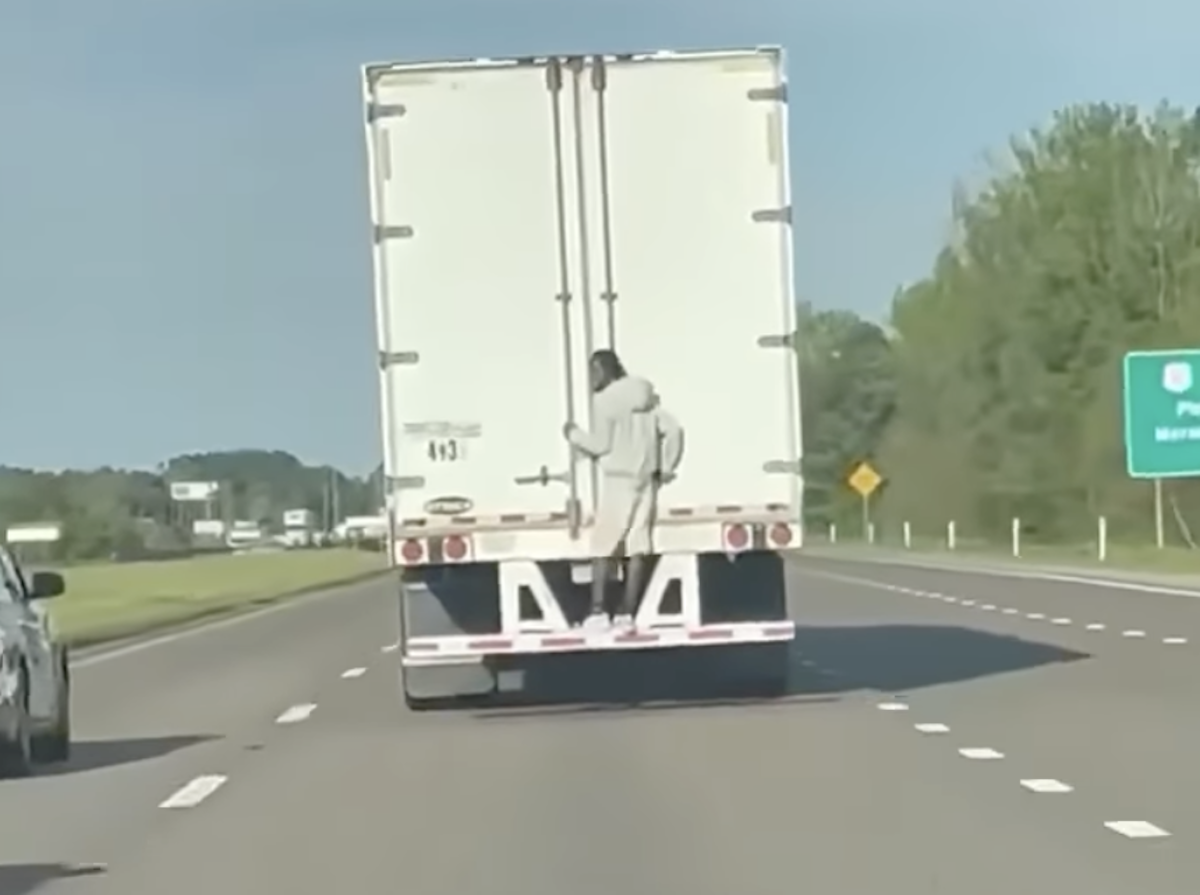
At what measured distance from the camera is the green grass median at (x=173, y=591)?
4697cm

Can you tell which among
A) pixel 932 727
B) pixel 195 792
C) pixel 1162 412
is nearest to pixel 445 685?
pixel 932 727

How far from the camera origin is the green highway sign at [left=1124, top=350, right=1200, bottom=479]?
2063 inches

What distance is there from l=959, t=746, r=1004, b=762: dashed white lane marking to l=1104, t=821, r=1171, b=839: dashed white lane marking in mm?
3377

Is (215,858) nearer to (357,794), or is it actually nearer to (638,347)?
(357,794)

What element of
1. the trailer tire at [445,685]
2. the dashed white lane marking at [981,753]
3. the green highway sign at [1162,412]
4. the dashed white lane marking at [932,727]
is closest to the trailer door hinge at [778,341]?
the dashed white lane marking at [932,727]

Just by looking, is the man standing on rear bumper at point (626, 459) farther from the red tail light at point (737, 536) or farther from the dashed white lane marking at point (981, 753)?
the dashed white lane marking at point (981, 753)

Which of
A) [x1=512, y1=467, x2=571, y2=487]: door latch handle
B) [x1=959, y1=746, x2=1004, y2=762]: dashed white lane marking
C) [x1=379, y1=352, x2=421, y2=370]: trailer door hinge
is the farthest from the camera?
[x1=512, y1=467, x2=571, y2=487]: door latch handle

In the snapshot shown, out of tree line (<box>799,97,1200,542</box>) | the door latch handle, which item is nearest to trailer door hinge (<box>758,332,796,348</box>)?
the door latch handle

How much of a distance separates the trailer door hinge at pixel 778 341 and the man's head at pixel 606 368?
97cm

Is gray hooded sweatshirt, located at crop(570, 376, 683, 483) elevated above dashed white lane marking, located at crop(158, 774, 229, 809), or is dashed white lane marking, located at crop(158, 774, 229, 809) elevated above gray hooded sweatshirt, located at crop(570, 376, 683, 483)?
gray hooded sweatshirt, located at crop(570, 376, 683, 483)

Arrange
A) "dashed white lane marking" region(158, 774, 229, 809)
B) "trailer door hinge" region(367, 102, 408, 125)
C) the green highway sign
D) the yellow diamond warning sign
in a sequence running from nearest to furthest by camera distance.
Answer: "dashed white lane marking" region(158, 774, 229, 809)
"trailer door hinge" region(367, 102, 408, 125)
the green highway sign
the yellow diamond warning sign

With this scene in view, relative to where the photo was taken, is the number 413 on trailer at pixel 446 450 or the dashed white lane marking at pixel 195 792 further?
the number 413 on trailer at pixel 446 450

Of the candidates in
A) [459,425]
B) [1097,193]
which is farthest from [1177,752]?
[1097,193]

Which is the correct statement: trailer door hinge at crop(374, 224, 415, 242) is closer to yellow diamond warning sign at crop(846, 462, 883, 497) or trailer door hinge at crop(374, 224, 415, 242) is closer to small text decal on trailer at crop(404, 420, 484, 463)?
small text decal on trailer at crop(404, 420, 484, 463)
